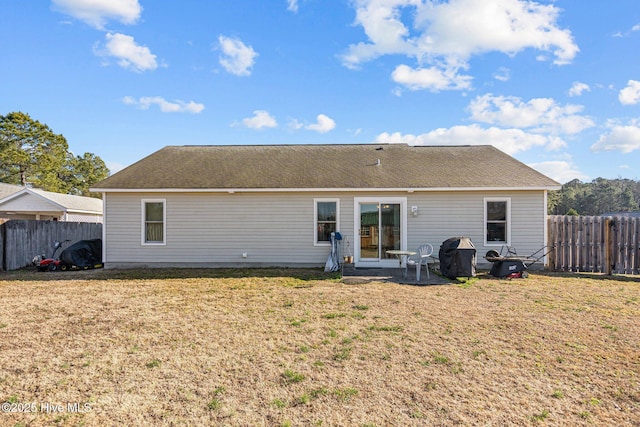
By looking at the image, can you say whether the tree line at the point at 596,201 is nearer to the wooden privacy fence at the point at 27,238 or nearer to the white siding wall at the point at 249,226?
the white siding wall at the point at 249,226

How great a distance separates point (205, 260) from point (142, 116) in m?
10.8


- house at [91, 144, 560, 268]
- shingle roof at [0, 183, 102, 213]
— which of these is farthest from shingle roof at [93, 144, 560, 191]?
shingle roof at [0, 183, 102, 213]

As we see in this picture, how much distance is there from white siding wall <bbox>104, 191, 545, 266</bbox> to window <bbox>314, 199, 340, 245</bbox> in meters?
0.20

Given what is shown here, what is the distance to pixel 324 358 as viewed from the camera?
430 cm

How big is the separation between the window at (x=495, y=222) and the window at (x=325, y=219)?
515 cm

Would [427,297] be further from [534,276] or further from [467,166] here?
[467,166]

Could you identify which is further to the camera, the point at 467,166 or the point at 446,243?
the point at 467,166

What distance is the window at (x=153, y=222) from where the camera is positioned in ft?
39.3

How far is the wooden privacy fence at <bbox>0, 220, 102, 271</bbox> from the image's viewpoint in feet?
37.9

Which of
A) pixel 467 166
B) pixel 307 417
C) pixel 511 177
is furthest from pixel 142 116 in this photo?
pixel 307 417

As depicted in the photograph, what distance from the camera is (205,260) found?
11930mm

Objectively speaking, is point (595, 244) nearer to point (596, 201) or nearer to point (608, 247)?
point (608, 247)

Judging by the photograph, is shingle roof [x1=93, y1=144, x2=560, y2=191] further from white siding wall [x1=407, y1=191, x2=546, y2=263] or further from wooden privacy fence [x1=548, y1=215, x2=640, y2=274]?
wooden privacy fence [x1=548, y1=215, x2=640, y2=274]

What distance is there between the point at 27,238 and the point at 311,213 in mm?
10482
